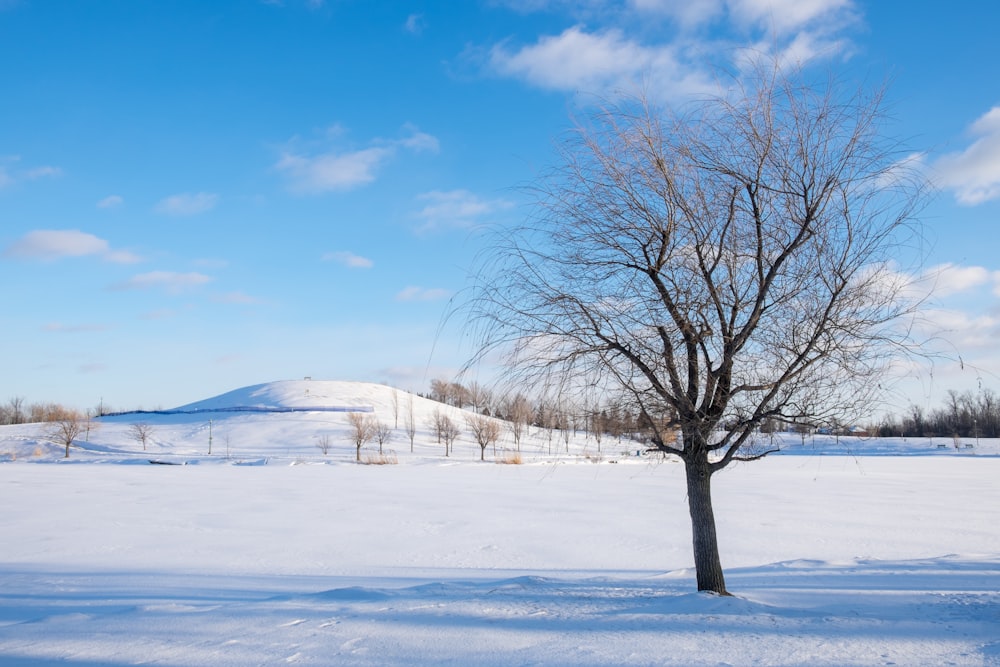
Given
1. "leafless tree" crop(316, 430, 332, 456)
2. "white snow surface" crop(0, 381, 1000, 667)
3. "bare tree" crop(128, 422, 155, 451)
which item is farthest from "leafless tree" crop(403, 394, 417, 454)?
"white snow surface" crop(0, 381, 1000, 667)

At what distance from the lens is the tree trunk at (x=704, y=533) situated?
705cm

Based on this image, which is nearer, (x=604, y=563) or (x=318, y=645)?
(x=318, y=645)

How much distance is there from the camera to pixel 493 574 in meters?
10.8

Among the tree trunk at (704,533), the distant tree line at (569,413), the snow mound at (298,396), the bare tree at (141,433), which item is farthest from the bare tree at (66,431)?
the tree trunk at (704,533)

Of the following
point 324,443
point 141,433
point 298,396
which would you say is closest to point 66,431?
point 141,433

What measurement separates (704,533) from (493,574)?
472cm

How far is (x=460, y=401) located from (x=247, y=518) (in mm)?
11964

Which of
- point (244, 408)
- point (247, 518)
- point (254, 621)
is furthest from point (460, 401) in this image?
point (244, 408)

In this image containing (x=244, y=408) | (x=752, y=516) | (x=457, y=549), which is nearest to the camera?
(x=457, y=549)

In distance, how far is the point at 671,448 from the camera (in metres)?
7.18

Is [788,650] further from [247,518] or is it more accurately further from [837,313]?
[247,518]

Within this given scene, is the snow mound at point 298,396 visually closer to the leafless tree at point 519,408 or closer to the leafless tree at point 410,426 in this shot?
the leafless tree at point 410,426

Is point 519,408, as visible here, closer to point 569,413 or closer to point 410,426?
point 569,413

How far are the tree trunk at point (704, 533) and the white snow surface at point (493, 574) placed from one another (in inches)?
15.0
